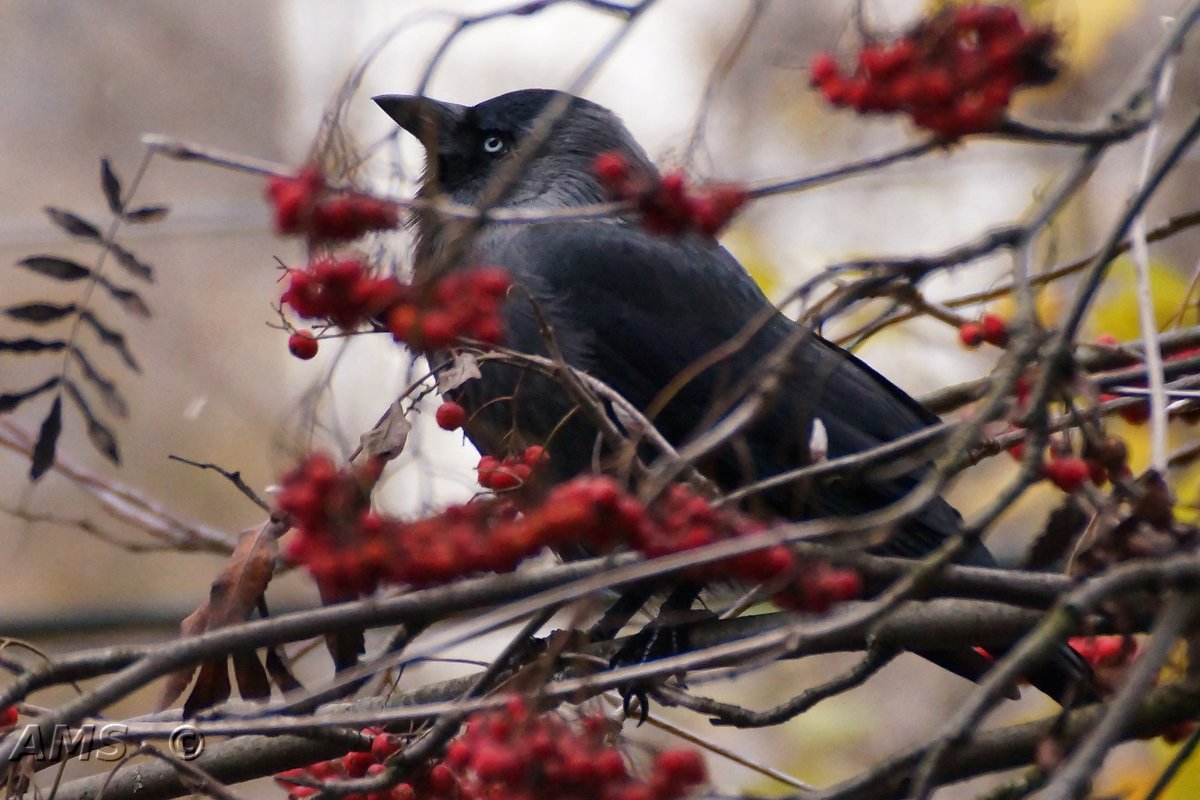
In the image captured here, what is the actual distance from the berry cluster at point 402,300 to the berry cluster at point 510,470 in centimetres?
51

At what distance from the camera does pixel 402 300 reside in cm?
157

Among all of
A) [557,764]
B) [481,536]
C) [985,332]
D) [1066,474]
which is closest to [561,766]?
[557,764]

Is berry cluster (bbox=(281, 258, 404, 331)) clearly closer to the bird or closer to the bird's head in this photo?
the bird

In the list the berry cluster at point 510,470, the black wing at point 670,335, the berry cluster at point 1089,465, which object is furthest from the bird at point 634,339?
the berry cluster at point 1089,465

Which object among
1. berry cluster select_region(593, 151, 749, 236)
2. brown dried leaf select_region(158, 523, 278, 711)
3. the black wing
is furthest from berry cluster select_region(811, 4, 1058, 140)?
the black wing

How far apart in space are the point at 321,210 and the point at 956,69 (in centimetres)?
68

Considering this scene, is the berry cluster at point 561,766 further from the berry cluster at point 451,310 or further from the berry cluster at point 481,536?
the berry cluster at point 451,310

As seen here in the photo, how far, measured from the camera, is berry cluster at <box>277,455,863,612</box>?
1.46m

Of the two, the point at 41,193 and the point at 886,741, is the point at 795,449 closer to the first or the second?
the point at 886,741

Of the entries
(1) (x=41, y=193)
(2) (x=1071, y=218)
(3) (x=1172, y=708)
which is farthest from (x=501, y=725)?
(1) (x=41, y=193)

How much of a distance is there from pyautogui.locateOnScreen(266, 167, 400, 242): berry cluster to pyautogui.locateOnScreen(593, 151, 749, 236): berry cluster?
243 millimetres

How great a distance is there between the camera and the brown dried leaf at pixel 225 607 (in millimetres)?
2055

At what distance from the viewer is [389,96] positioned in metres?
3.65

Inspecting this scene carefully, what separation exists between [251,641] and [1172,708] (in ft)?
4.21
